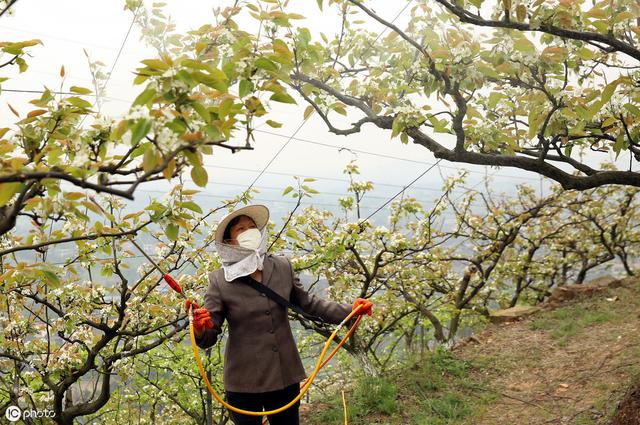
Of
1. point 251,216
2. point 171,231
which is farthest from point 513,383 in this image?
point 171,231

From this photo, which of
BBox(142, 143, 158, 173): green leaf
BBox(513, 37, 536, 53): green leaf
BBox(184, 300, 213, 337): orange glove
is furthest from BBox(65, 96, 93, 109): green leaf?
BBox(513, 37, 536, 53): green leaf

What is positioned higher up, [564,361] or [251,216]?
[251,216]

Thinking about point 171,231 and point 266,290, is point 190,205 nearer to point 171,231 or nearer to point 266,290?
point 171,231

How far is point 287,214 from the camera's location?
20.5 feet

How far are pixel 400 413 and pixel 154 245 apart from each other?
10.7ft

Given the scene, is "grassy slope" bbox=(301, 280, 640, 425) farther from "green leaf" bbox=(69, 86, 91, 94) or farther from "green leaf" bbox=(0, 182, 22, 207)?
"green leaf" bbox=(0, 182, 22, 207)

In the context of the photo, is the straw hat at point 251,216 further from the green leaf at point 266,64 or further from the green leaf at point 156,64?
the green leaf at point 156,64

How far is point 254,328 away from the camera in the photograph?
2871mm

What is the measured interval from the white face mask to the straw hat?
0.13 meters

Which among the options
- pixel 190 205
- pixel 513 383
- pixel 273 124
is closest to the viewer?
pixel 273 124

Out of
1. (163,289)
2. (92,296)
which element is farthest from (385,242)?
(92,296)

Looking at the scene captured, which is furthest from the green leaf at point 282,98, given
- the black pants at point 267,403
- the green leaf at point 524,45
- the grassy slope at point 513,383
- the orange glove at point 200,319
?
the grassy slope at point 513,383

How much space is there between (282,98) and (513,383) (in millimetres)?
4955

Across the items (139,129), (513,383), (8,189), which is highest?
(139,129)
